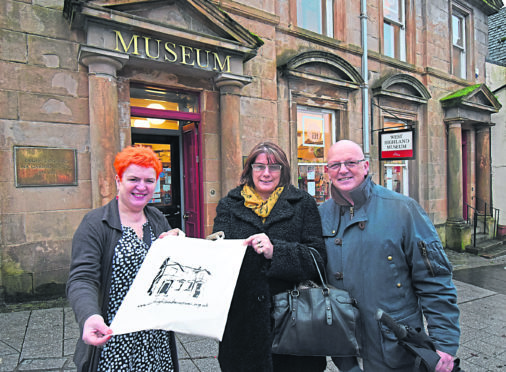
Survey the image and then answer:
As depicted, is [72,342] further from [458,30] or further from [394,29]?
[458,30]

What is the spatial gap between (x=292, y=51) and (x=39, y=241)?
19.7 feet

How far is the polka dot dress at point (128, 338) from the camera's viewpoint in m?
1.74

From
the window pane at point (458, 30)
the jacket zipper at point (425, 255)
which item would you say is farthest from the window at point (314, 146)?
the window pane at point (458, 30)

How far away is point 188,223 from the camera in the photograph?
6531mm

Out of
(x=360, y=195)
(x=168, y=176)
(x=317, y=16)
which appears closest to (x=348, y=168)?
(x=360, y=195)

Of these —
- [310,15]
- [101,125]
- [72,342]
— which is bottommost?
[72,342]

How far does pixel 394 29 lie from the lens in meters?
9.37

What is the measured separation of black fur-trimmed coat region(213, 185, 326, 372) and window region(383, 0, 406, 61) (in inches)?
350

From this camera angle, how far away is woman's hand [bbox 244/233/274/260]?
5.86ft

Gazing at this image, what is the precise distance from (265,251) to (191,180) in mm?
4721

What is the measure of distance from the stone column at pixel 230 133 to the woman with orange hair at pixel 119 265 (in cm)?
386

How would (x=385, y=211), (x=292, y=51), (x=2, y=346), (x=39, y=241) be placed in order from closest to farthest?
1. (x=385, y=211)
2. (x=2, y=346)
3. (x=39, y=241)
4. (x=292, y=51)

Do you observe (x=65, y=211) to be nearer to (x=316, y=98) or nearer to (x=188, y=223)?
(x=188, y=223)

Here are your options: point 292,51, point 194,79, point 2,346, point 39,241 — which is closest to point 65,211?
point 39,241
